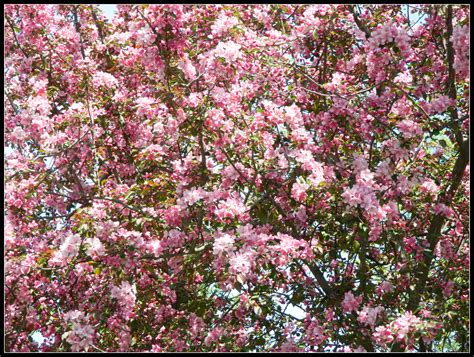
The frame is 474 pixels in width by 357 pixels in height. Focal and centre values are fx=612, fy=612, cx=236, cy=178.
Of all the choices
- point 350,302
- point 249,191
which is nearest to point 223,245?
point 249,191

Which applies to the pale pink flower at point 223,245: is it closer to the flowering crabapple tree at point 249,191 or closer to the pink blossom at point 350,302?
the flowering crabapple tree at point 249,191

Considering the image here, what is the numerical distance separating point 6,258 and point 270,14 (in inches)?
147

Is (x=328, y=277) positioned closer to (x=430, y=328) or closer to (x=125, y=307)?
(x=430, y=328)

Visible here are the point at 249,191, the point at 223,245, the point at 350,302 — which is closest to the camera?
the point at 223,245

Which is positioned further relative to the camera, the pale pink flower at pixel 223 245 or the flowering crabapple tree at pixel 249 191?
the flowering crabapple tree at pixel 249 191

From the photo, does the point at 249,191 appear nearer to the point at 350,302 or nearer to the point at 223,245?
the point at 223,245

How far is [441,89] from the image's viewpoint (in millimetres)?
5715

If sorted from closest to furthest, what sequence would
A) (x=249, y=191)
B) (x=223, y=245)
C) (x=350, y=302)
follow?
(x=223, y=245) → (x=350, y=302) → (x=249, y=191)

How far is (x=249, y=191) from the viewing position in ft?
17.9

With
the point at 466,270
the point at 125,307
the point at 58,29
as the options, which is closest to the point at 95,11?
the point at 58,29

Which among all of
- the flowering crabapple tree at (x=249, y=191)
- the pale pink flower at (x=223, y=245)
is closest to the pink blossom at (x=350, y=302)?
the flowering crabapple tree at (x=249, y=191)

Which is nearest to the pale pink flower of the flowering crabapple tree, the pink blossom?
the flowering crabapple tree

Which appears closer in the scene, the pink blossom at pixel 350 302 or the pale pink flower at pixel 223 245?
the pale pink flower at pixel 223 245

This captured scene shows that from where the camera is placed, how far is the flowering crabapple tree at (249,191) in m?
4.98
